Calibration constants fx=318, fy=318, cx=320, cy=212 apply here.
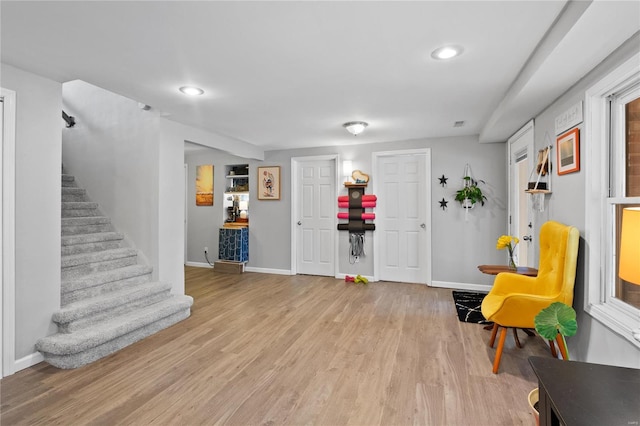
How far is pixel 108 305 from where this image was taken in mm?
2934

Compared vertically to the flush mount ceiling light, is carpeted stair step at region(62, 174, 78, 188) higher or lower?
lower

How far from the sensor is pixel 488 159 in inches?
181

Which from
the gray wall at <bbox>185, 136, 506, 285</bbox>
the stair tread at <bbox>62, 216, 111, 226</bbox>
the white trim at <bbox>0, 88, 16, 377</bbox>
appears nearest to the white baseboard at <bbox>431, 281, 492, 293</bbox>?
the gray wall at <bbox>185, 136, 506, 285</bbox>

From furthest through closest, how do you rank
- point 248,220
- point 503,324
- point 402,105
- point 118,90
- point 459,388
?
point 248,220, point 402,105, point 118,90, point 503,324, point 459,388

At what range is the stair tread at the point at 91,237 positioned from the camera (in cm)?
334

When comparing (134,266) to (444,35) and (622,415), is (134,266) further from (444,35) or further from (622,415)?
(622,415)

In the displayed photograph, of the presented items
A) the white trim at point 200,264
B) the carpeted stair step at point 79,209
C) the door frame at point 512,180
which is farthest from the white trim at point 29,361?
the door frame at point 512,180

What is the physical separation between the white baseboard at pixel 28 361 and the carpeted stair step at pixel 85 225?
1.47 m

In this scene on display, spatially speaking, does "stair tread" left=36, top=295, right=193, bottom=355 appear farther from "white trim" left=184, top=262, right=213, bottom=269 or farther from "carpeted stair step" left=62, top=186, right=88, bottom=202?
"white trim" left=184, top=262, right=213, bottom=269

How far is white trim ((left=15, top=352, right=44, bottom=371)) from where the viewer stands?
2.37 m

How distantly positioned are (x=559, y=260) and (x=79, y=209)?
4.88m

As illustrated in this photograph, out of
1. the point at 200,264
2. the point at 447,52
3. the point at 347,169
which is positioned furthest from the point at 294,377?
the point at 200,264

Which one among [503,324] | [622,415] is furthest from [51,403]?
[503,324]

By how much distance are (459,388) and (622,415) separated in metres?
1.49
